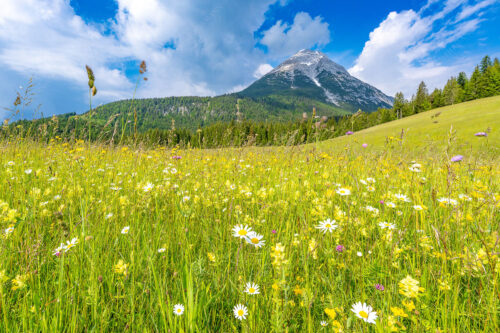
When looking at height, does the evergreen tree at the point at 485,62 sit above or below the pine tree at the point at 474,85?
above

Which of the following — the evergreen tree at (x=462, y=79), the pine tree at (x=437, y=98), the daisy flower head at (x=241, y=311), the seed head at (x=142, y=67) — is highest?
the evergreen tree at (x=462, y=79)

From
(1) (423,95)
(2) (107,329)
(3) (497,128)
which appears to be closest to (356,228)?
(2) (107,329)

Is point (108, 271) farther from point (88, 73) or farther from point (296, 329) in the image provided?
point (88, 73)

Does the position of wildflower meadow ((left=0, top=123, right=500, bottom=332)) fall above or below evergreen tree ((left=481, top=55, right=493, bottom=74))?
below

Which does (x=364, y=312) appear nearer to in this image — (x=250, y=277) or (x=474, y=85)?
(x=250, y=277)

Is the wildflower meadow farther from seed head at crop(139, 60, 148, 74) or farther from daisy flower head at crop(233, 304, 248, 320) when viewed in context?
seed head at crop(139, 60, 148, 74)

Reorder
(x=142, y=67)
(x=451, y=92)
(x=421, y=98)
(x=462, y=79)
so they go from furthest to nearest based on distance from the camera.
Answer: (x=421, y=98)
(x=462, y=79)
(x=451, y=92)
(x=142, y=67)

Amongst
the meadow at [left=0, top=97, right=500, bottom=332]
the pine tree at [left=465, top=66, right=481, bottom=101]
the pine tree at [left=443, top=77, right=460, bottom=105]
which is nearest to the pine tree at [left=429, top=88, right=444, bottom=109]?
the pine tree at [left=443, top=77, right=460, bottom=105]

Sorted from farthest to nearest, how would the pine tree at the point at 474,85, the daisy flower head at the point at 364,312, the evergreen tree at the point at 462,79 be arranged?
the evergreen tree at the point at 462,79 < the pine tree at the point at 474,85 < the daisy flower head at the point at 364,312

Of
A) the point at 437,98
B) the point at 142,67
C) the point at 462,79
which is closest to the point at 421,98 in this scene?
the point at 437,98

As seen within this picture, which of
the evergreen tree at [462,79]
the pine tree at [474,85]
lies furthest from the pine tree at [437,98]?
the evergreen tree at [462,79]

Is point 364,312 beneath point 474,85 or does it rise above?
beneath

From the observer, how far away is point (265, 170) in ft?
15.5

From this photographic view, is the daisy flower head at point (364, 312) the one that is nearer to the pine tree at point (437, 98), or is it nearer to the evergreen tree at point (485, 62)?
the pine tree at point (437, 98)
